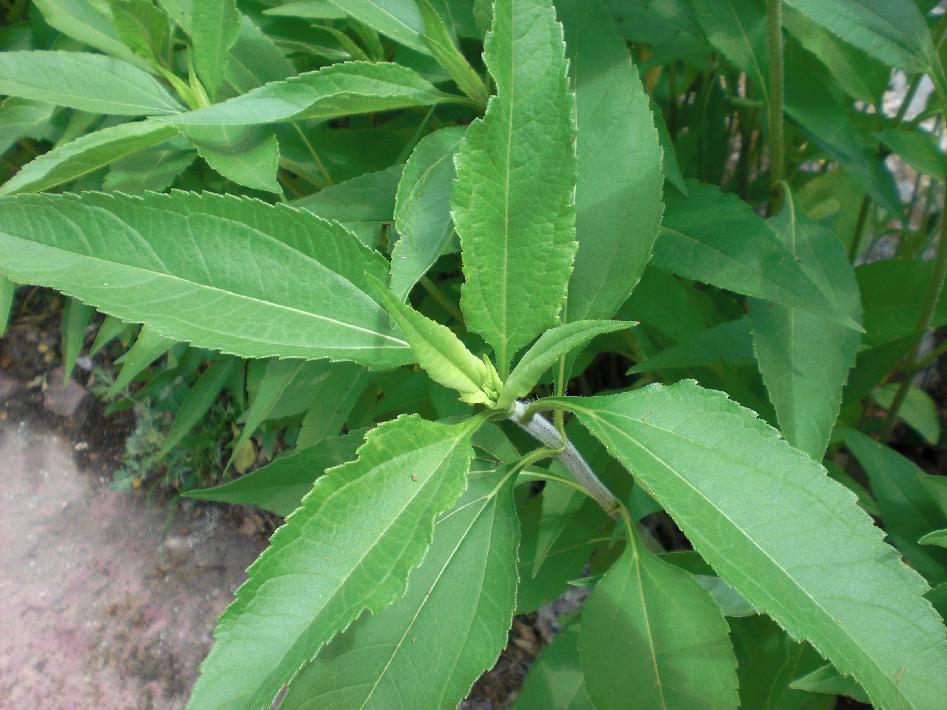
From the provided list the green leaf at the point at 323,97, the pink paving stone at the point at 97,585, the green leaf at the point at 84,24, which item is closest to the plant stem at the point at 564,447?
the green leaf at the point at 323,97

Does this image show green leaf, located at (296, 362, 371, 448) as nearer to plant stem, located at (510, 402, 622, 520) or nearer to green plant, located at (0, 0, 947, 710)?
green plant, located at (0, 0, 947, 710)

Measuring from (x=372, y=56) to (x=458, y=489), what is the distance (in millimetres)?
758

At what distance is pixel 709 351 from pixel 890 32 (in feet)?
1.35

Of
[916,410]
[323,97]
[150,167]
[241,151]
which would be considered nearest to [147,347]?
[150,167]

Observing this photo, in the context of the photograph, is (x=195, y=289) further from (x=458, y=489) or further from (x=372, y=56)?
(x=372, y=56)

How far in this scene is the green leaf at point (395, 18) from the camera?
865 mm

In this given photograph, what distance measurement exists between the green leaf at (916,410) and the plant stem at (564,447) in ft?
2.40

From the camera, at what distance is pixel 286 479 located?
3.23 feet

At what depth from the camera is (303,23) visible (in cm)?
117

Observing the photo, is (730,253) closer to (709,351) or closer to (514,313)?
(709,351)

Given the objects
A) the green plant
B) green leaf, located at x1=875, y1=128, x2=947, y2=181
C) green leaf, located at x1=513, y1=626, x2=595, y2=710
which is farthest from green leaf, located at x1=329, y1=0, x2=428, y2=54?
green leaf, located at x1=513, y1=626, x2=595, y2=710

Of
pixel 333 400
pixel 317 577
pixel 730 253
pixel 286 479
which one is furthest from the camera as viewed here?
pixel 333 400

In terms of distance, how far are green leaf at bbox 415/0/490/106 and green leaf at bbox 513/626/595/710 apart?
2.34 feet

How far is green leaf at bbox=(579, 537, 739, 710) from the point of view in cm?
80
